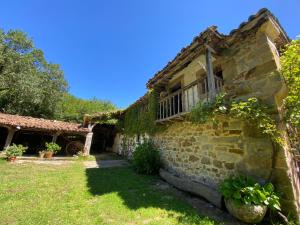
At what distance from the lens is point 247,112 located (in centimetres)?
382

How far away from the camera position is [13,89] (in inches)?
725

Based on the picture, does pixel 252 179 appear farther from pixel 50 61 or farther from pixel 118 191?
pixel 50 61

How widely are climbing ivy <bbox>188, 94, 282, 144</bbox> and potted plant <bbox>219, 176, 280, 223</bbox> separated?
1.03m

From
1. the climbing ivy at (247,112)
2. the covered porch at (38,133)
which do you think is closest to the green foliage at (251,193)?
the climbing ivy at (247,112)

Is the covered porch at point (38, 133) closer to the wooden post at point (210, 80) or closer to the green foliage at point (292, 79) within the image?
the wooden post at point (210, 80)

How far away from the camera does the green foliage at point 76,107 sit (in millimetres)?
23419

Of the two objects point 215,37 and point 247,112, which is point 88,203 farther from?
point 215,37

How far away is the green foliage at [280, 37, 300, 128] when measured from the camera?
12.4 feet

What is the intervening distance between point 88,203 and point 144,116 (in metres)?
5.84

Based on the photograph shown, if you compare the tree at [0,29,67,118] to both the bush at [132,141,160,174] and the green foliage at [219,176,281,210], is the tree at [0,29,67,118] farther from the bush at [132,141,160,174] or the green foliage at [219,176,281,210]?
the green foliage at [219,176,281,210]

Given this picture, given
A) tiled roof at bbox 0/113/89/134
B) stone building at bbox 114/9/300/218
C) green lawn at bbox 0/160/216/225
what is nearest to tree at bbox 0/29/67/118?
tiled roof at bbox 0/113/89/134

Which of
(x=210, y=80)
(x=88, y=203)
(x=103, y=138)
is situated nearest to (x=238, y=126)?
(x=210, y=80)

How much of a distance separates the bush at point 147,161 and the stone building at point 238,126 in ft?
3.72

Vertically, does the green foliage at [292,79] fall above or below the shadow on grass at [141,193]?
above
